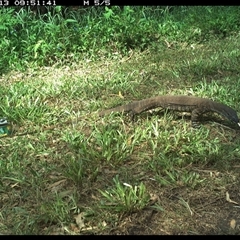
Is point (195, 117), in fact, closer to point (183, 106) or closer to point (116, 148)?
point (183, 106)

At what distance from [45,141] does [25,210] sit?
1206mm

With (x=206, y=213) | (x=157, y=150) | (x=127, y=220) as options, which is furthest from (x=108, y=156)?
(x=206, y=213)

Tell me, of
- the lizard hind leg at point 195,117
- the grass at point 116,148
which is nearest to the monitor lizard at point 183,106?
the lizard hind leg at point 195,117

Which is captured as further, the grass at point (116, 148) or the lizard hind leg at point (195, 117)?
the lizard hind leg at point (195, 117)

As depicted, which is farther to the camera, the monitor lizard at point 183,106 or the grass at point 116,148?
the monitor lizard at point 183,106

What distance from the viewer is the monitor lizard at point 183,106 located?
465 cm

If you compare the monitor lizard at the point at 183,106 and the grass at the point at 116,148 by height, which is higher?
the monitor lizard at the point at 183,106

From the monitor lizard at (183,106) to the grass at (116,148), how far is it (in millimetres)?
114

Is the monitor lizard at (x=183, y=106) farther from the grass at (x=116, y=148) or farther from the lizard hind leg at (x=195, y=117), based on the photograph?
the grass at (x=116, y=148)

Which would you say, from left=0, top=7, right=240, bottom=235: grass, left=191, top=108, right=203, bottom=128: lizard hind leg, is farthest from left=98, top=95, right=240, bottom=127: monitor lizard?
left=0, top=7, right=240, bottom=235: grass

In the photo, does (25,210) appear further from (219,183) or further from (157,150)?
(219,183)

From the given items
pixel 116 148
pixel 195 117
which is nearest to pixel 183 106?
pixel 195 117

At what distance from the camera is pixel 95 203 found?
11.6 ft

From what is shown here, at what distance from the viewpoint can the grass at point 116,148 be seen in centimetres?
337
